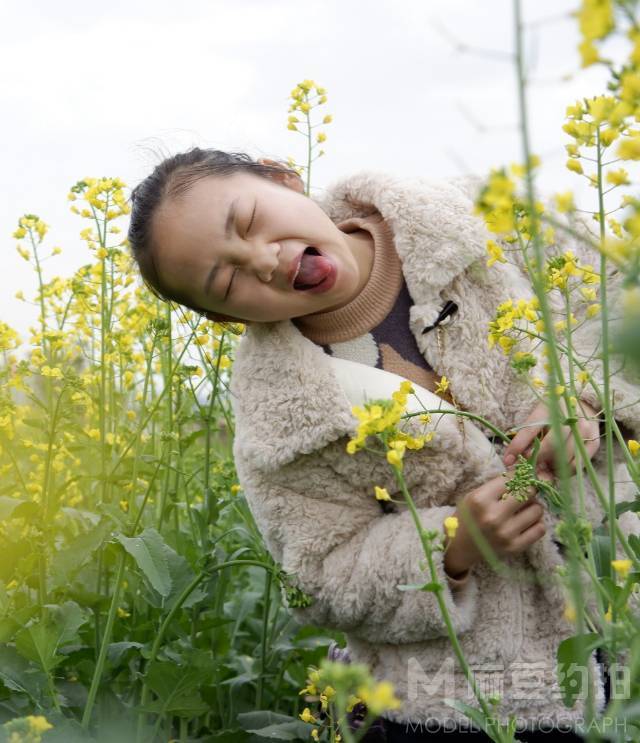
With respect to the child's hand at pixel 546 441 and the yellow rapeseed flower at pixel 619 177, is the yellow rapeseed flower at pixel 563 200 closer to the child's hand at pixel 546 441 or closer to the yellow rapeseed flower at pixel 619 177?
the yellow rapeseed flower at pixel 619 177

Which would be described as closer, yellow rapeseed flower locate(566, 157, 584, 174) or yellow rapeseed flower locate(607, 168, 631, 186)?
yellow rapeseed flower locate(607, 168, 631, 186)

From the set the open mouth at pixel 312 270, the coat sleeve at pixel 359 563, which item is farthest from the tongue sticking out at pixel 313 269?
the coat sleeve at pixel 359 563

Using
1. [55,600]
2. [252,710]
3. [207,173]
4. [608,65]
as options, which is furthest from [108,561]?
[608,65]

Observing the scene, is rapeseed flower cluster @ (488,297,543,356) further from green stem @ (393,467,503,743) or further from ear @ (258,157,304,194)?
ear @ (258,157,304,194)

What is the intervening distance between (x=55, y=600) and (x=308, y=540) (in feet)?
2.23

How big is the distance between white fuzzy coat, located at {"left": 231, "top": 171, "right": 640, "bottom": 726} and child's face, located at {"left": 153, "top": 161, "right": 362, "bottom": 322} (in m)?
0.14

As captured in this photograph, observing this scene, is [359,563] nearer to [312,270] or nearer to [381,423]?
[312,270]

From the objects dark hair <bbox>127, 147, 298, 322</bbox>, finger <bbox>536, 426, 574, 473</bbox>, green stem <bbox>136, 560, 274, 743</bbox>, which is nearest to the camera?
finger <bbox>536, 426, 574, 473</bbox>

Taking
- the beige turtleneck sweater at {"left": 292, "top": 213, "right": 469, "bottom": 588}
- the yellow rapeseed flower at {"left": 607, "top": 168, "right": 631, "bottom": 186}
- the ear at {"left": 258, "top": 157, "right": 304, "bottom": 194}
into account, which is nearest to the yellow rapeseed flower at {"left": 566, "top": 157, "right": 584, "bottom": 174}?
the yellow rapeseed flower at {"left": 607, "top": 168, "right": 631, "bottom": 186}

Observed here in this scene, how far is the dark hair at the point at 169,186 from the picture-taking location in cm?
200

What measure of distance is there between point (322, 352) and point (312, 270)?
7.5 inches

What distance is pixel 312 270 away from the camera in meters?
1.90

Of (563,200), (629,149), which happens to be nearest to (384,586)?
(563,200)

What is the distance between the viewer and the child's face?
6.12 ft
